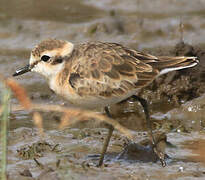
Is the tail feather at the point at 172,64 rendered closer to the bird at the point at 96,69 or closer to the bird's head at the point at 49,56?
the bird at the point at 96,69

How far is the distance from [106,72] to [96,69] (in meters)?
0.11

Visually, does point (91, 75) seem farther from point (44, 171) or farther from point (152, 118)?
point (152, 118)

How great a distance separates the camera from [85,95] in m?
6.02

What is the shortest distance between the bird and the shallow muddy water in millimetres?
610

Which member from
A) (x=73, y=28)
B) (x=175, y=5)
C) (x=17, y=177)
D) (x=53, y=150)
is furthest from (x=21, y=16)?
(x=17, y=177)

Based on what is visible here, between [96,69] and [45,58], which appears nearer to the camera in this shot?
[96,69]

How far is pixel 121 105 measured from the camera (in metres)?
8.52

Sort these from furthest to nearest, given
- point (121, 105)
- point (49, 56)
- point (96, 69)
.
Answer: point (121, 105) < point (49, 56) < point (96, 69)

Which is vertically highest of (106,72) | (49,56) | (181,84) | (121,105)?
(49,56)

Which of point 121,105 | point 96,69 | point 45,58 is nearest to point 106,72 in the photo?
point 96,69

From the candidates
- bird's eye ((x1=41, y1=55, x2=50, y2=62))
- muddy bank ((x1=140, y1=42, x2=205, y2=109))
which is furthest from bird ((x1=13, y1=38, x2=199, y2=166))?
muddy bank ((x1=140, y1=42, x2=205, y2=109))

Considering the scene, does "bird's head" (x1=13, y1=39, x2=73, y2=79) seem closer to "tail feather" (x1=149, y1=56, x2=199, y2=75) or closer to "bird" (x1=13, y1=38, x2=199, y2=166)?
"bird" (x1=13, y1=38, x2=199, y2=166)

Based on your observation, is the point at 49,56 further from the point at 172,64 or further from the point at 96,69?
the point at 172,64

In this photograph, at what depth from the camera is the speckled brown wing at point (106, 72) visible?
238 inches
